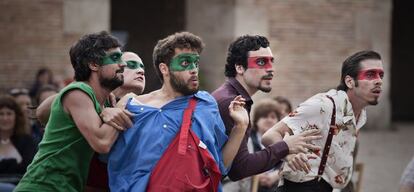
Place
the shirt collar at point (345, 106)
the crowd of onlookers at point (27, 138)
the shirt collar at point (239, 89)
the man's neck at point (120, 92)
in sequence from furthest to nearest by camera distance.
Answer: the crowd of onlookers at point (27, 138)
the shirt collar at point (345, 106)
the man's neck at point (120, 92)
the shirt collar at point (239, 89)

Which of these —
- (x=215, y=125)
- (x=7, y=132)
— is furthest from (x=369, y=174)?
(x=215, y=125)

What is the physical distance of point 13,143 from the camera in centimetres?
871

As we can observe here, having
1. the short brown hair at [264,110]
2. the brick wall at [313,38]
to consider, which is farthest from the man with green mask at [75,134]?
the brick wall at [313,38]

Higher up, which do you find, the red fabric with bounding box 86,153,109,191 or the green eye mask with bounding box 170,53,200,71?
the green eye mask with bounding box 170,53,200,71

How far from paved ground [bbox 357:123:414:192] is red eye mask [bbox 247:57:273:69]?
20.1 ft

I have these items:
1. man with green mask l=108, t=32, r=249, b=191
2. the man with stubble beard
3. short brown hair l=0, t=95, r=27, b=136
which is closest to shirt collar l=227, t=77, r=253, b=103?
the man with stubble beard

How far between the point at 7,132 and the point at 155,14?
1160cm

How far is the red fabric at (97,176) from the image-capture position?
5.62 meters

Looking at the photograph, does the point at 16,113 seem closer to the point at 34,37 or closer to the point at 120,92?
the point at 120,92

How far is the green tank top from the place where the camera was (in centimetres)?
511

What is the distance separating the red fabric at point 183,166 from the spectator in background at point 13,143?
332 centimetres

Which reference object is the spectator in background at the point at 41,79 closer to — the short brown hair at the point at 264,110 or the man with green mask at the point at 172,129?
the short brown hair at the point at 264,110

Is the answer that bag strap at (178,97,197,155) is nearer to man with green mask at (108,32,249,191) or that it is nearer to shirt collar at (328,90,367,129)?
man with green mask at (108,32,249,191)

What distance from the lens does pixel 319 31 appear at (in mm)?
17312
